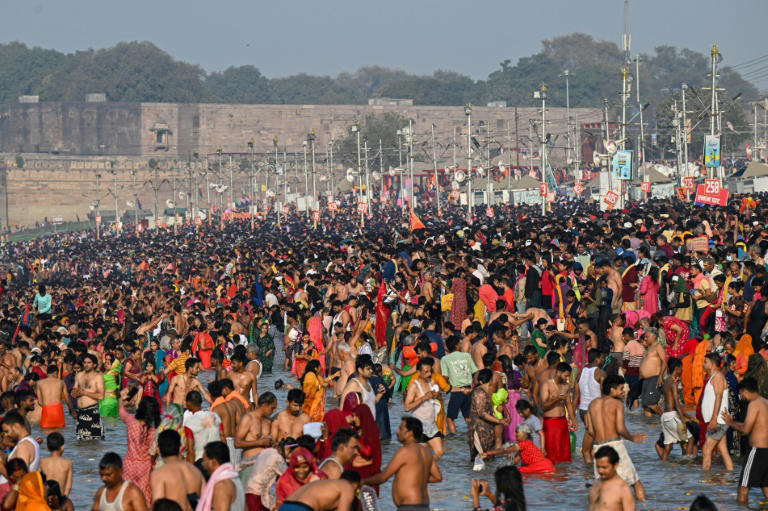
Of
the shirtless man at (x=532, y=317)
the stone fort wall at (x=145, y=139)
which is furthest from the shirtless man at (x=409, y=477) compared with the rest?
the stone fort wall at (x=145, y=139)

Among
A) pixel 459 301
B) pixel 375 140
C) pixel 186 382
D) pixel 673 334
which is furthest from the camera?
pixel 375 140

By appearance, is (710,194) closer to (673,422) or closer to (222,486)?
(673,422)

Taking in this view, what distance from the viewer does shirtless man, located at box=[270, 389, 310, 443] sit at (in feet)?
36.1

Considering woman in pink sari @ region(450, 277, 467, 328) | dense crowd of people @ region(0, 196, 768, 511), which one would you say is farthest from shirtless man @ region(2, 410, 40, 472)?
woman in pink sari @ region(450, 277, 467, 328)

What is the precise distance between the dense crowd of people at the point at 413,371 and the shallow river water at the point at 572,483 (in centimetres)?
16

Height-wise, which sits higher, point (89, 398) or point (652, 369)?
point (652, 369)

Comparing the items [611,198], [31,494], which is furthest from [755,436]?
[611,198]

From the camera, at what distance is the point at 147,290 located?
31.8 m

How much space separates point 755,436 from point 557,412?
2.67 meters

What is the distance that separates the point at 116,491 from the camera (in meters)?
8.98

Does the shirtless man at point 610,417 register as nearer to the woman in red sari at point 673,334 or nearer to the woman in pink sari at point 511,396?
the woman in pink sari at point 511,396

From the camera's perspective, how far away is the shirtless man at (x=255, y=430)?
11039 millimetres

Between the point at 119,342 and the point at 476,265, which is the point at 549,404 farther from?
the point at 119,342

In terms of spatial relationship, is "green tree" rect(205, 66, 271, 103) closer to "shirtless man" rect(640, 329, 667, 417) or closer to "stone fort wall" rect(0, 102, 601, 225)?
"stone fort wall" rect(0, 102, 601, 225)
